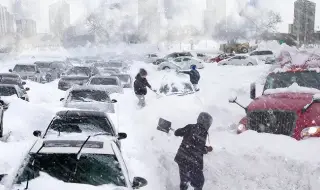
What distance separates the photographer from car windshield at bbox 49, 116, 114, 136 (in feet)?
26.8

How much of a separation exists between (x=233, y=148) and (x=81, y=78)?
1569cm

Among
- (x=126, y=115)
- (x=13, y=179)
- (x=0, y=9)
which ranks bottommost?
(x=126, y=115)

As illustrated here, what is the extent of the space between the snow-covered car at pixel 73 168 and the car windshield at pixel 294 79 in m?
6.64

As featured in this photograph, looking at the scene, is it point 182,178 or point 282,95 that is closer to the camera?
point 182,178

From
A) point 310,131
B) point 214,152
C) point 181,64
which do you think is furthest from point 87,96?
point 181,64

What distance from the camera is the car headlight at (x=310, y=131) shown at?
8438 mm

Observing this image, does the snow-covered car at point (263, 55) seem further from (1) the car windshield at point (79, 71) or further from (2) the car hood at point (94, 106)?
(2) the car hood at point (94, 106)

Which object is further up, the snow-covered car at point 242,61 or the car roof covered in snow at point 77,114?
the car roof covered in snow at point 77,114

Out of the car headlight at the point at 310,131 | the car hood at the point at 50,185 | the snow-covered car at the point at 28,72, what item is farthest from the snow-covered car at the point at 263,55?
the car hood at the point at 50,185

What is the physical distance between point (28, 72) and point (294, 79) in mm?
20703

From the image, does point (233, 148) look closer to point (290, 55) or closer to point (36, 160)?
point (36, 160)

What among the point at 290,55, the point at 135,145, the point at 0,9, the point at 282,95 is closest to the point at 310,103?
the point at 282,95

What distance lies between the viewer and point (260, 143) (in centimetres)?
872

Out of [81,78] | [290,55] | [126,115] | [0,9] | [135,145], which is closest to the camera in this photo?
[135,145]
